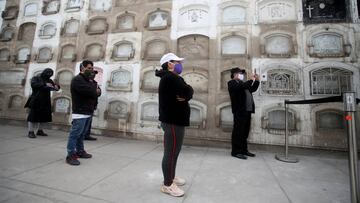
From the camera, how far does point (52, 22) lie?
265 inches

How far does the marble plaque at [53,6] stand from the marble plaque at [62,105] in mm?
3138

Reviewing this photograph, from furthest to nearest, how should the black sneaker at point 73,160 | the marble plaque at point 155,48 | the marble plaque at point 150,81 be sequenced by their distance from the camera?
the marble plaque at point 155,48
the marble plaque at point 150,81
the black sneaker at point 73,160

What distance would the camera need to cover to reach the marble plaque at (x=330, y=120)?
4336 millimetres

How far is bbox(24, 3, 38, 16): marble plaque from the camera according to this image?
710cm

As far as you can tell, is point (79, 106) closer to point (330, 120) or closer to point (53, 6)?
point (330, 120)

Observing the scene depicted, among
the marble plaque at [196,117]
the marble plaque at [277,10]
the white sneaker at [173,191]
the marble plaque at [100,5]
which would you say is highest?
the marble plaque at [100,5]

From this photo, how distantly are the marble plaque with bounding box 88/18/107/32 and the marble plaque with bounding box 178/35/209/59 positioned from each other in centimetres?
264

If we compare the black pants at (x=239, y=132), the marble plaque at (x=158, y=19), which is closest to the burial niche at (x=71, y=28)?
the marble plaque at (x=158, y=19)

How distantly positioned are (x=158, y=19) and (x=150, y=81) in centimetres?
185

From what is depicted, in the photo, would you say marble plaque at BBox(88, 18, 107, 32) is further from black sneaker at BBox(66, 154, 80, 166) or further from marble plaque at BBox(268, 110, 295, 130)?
marble plaque at BBox(268, 110, 295, 130)

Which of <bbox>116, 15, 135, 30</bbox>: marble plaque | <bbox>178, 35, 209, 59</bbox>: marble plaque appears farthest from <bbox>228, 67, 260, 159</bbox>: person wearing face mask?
<bbox>116, 15, 135, 30</bbox>: marble plaque

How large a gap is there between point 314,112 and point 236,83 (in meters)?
2.03

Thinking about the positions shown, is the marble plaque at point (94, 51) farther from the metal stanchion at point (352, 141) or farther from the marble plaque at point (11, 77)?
the metal stanchion at point (352, 141)

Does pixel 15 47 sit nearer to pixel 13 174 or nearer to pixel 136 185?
pixel 13 174
